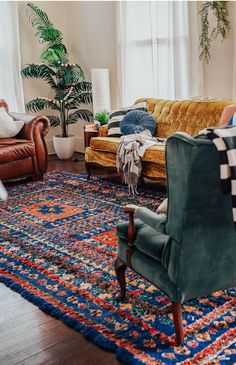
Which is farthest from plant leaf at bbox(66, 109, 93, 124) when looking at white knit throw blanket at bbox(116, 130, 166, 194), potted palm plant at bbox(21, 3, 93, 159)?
white knit throw blanket at bbox(116, 130, 166, 194)

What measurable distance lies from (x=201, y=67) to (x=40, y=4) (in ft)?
9.87

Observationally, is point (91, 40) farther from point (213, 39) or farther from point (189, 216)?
point (189, 216)

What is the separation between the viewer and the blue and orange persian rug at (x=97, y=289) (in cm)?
208

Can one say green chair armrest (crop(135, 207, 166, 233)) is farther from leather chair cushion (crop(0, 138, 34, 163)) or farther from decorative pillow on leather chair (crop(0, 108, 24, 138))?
decorative pillow on leather chair (crop(0, 108, 24, 138))

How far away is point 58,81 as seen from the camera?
6820 millimetres

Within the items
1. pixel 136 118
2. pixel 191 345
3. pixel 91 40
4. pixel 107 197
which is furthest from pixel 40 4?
pixel 191 345

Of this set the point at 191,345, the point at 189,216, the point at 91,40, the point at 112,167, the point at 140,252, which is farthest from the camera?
the point at 91,40

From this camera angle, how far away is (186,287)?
1977 mm

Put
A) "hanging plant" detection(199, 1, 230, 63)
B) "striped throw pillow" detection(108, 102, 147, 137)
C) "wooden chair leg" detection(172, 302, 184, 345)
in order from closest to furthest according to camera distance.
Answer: "wooden chair leg" detection(172, 302, 184, 345)
"hanging plant" detection(199, 1, 230, 63)
"striped throw pillow" detection(108, 102, 147, 137)

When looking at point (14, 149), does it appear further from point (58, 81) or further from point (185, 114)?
point (58, 81)

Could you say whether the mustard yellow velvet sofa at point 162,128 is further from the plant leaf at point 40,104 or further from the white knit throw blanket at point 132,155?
the plant leaf at point 40,104

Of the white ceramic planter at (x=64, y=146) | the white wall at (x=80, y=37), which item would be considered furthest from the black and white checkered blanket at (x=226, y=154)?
the white ceramic planter at (x=64, y=146)

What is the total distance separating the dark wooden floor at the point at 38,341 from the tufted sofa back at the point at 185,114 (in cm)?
279

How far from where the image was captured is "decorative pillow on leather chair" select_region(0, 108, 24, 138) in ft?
17.6
